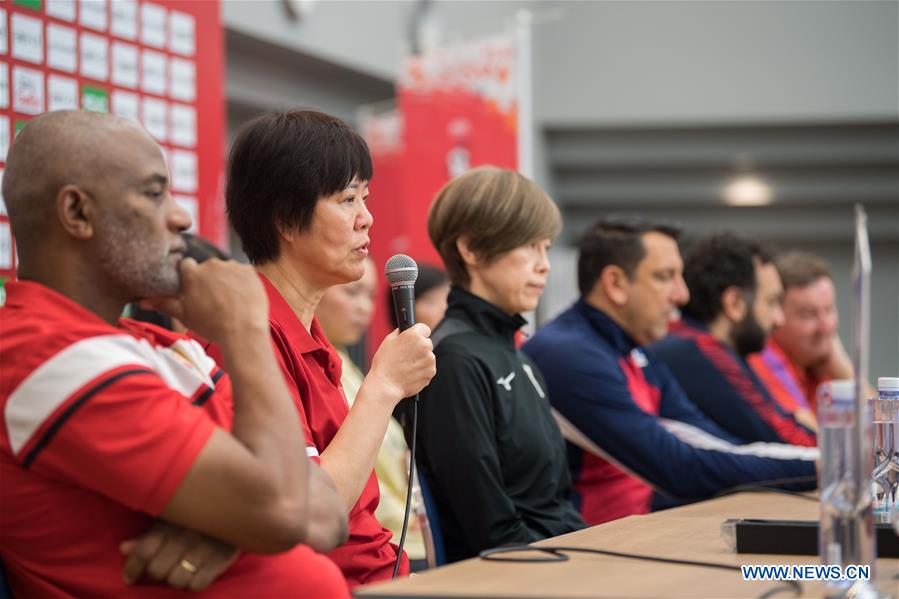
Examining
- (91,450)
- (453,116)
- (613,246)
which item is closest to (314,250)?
(91,450)

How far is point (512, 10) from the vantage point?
8625 millimetres

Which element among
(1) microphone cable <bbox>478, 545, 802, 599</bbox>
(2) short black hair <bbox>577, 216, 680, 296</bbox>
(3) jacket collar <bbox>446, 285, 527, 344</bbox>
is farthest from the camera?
(2) short black hair <bbox>577, 216, 680, 296</bbox>

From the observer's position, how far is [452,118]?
17.6 feet

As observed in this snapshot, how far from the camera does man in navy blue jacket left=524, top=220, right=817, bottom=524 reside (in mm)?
2754

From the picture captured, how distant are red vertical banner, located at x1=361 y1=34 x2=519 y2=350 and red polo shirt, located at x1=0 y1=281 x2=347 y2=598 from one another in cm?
374

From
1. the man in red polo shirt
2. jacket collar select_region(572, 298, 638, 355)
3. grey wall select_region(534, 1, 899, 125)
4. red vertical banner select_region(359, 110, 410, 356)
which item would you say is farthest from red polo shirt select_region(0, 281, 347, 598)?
grey wall select_region(534, 1, 899, 125)

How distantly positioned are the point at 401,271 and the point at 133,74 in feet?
5.14

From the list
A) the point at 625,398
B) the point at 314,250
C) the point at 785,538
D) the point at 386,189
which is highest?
the point at 386,189

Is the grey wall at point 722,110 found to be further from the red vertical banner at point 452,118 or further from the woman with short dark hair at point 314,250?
the woman with short dark hair at point 314,250

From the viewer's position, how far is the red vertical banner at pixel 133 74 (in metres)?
2.64

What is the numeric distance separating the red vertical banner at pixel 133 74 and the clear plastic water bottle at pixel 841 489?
198 cm

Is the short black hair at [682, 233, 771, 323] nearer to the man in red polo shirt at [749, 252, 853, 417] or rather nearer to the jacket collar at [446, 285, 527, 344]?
the man in red polo shirt at [749, 252, 853, 417]

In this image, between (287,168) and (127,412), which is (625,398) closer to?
(287,168)

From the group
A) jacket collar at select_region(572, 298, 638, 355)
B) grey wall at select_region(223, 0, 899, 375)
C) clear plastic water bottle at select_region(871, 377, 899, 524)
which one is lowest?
clear plastic water bottle at select_region(871, 377, 899, 524)
